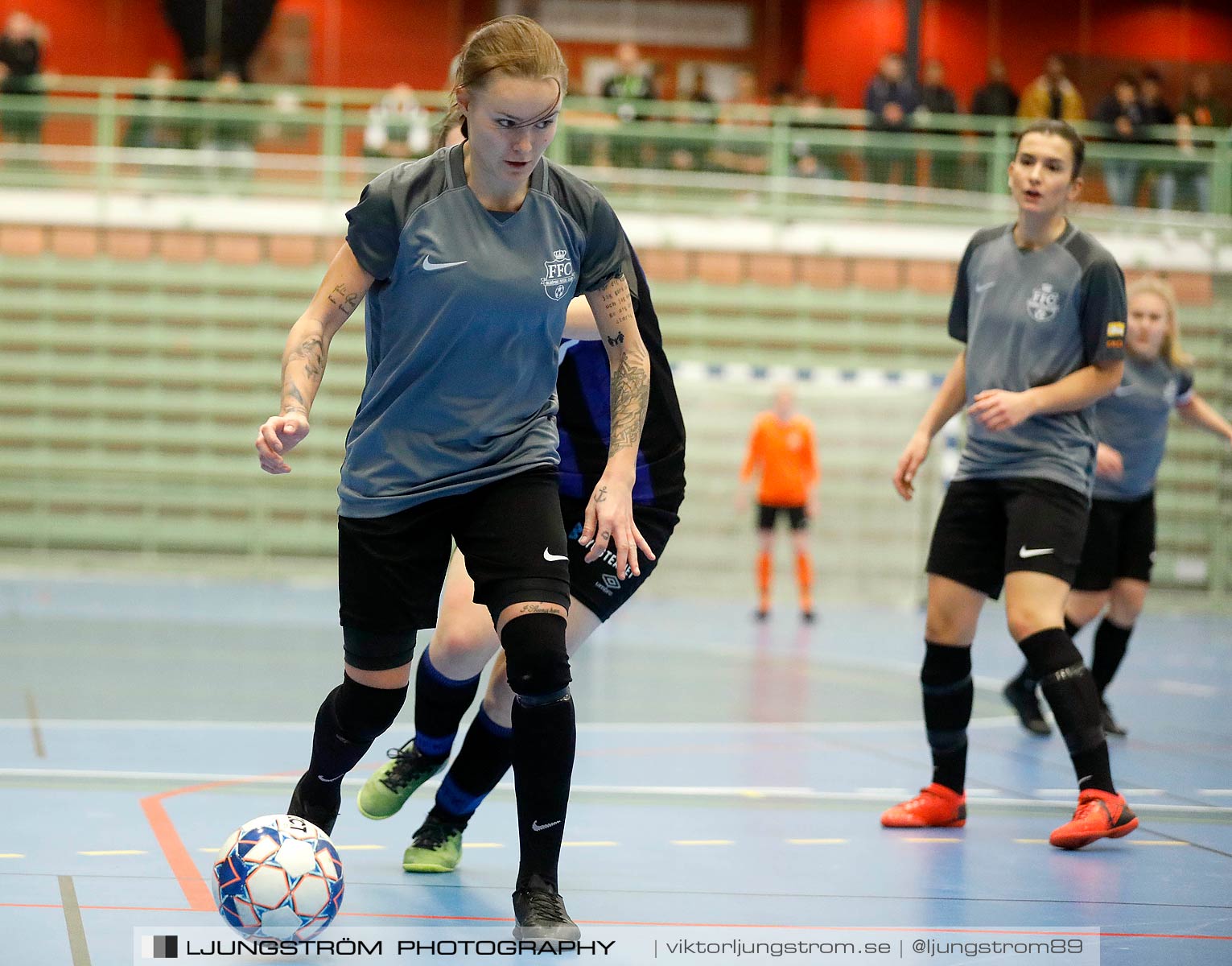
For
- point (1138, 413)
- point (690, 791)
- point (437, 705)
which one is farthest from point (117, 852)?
point (1138, 413)

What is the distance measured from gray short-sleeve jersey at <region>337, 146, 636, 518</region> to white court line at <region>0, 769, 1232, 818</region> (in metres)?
1.98

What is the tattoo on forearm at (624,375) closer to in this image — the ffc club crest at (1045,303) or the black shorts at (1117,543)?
the ffc club crest at (1045,303)

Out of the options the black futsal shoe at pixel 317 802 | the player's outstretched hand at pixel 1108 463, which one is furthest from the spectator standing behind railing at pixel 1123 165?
the black futsal shoe at pixel 317 802

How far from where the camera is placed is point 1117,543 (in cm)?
651

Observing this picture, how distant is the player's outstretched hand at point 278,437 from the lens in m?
2.87

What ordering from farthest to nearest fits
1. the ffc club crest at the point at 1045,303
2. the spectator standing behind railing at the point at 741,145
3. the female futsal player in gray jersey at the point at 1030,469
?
1. the spectator standing behind railing at the point at 741,145
2. the ffc club crest at the point at 1045,303
3. the female futsal player in gray jersey at the point at 1030,469

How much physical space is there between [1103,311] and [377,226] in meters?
2.39

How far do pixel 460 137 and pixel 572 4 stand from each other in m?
15.4

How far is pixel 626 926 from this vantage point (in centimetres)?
332

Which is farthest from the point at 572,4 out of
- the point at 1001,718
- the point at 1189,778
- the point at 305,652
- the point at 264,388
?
the point at 1189,778

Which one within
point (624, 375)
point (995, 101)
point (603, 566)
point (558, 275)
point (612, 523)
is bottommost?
point (603, 566)

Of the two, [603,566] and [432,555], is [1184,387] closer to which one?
[603,566]

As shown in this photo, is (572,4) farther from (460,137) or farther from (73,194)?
(460,137)

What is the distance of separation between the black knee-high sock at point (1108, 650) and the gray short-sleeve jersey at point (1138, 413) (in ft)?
1.96
